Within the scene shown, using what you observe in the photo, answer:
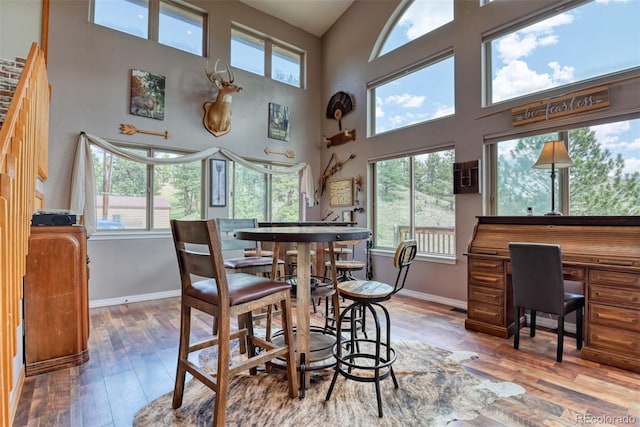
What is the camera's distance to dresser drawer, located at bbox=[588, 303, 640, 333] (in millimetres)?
2285

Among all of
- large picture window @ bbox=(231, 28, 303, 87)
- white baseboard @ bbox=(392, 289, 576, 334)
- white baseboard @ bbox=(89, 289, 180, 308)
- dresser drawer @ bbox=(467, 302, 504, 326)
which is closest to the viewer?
dresser drawer @ bbox=(467, 302, 504, 326)

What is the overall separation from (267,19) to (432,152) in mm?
3856

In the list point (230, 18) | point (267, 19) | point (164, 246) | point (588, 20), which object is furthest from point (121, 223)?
point (588, 20)

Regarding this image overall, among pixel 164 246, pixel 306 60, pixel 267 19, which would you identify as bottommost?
pixel 164 246

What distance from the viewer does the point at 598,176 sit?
3.10m

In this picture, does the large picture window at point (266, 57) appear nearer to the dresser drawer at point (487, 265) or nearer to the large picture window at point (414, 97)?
the large picture window at point (414, 97)

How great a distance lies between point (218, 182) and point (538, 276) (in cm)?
430

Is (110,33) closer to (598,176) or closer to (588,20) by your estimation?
(588,20)

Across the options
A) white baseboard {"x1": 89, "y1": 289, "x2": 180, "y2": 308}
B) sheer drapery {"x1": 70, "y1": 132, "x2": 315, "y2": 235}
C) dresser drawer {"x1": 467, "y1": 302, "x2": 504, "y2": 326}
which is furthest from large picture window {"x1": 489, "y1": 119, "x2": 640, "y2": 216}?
sheer drapery {"x1": 70, "y1": 132, "x2": 315, "y2": 235}

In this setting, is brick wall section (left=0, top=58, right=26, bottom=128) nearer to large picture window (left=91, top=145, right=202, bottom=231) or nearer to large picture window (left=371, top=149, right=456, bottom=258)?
large picture window (left=91, top=145, right=202, bottom=231)

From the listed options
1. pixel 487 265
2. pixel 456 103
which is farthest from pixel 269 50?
pixel 487 265

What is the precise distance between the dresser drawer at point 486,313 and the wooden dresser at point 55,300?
3.41 meters

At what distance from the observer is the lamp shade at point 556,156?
9.34ft

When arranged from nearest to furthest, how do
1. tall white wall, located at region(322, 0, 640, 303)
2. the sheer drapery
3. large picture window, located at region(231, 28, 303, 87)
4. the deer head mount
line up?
1. tall white wall, located at region(322, 0, 640, 303)
2. the sheer drapery
3. the deer head mount
4. large picture window, located at region(231, 28, 303, 87)
